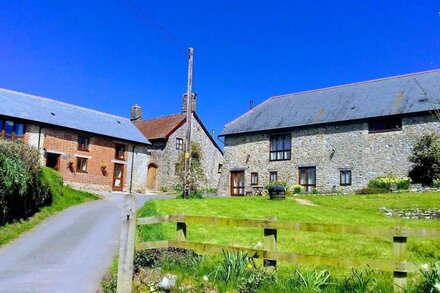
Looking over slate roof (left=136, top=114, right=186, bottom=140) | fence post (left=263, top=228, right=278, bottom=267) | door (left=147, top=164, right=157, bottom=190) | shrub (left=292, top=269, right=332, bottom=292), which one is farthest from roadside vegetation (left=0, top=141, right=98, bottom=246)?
slate roof (left=136, top=114, right=186, bottom=140)

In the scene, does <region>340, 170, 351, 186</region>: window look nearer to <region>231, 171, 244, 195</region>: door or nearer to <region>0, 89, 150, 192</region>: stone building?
<region>231, 171, 244, 195</region>: door

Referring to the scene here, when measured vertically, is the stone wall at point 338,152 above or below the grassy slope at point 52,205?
above

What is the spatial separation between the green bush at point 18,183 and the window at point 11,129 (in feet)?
50.3

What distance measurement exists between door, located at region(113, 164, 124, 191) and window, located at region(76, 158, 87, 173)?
3186 millimetres

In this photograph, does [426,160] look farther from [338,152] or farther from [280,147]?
[280,147]

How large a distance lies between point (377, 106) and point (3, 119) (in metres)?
27.9

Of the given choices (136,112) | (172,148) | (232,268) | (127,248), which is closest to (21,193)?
(127,248)

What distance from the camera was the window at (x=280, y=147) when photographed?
117ft

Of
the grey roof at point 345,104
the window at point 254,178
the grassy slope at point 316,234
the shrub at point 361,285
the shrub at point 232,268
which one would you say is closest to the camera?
the shrub at point 361,285

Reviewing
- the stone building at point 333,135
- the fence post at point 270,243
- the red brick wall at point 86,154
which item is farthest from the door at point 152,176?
the fence post at point 270,243

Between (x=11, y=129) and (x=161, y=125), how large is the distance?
1809cm

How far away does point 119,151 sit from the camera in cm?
3947

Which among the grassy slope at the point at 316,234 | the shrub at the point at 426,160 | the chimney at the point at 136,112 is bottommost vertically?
the grassy slope at the point at 316,234

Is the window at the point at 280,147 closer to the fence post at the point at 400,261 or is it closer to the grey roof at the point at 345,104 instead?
the grey roof at the point at 345,104
